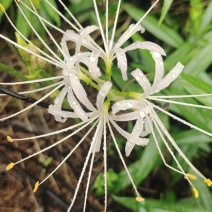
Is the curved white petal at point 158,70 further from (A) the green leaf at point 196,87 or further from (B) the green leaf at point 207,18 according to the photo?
(B) the green leaf at point 207,18

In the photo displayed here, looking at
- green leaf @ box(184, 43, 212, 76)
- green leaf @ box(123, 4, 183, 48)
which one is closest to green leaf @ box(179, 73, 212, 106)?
green leaf @ box(184, 43, 212, 76)

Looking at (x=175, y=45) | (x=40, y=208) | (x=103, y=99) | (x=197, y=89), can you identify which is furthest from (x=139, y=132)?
(x=40, y=208)

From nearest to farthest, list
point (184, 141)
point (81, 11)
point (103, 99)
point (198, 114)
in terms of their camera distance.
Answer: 1. point (103, 99)
2. point (198, 114)
3. point (184, 141)
4. point (81, 11)

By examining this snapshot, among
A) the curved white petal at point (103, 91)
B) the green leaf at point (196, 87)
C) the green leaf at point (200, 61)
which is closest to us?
the curved white petal at point (103, 91)

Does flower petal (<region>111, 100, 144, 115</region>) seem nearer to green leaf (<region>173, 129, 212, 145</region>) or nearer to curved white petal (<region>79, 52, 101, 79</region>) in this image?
curved white petal (<region>79, 52, 101, 79</region>)

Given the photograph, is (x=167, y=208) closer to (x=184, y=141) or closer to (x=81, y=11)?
(x=184, y=141)

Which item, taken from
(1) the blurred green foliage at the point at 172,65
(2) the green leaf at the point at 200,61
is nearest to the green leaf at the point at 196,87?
(1) the blurred green foliage at the point at 172,65

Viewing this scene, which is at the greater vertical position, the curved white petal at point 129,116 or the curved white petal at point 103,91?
the curved white petal at point 103,91

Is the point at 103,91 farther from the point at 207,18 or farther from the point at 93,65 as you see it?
the point at 207,18
